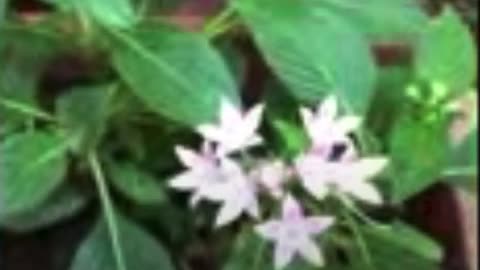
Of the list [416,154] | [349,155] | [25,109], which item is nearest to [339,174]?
[349,155]

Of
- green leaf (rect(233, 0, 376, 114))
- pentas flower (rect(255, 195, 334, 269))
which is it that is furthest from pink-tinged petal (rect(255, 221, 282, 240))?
green leaf (rect(233, 0, 376, 114))

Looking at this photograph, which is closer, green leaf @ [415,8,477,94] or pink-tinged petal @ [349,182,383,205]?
pink-tinged petal @ [349,182,383,205]

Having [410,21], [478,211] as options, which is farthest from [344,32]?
[478,211]

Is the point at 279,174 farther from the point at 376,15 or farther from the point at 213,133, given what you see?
the point at 376,15

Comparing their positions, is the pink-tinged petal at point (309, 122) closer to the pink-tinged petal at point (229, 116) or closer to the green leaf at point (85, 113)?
the pink-tinged petal at point (229, 116)

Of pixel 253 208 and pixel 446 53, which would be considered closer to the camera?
pixel 253 208

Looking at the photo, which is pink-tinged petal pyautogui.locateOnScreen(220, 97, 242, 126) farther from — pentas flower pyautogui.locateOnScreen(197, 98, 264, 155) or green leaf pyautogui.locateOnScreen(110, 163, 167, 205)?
green leaf pyautogui.locateOnScreen(110, 163, 167, 205)
